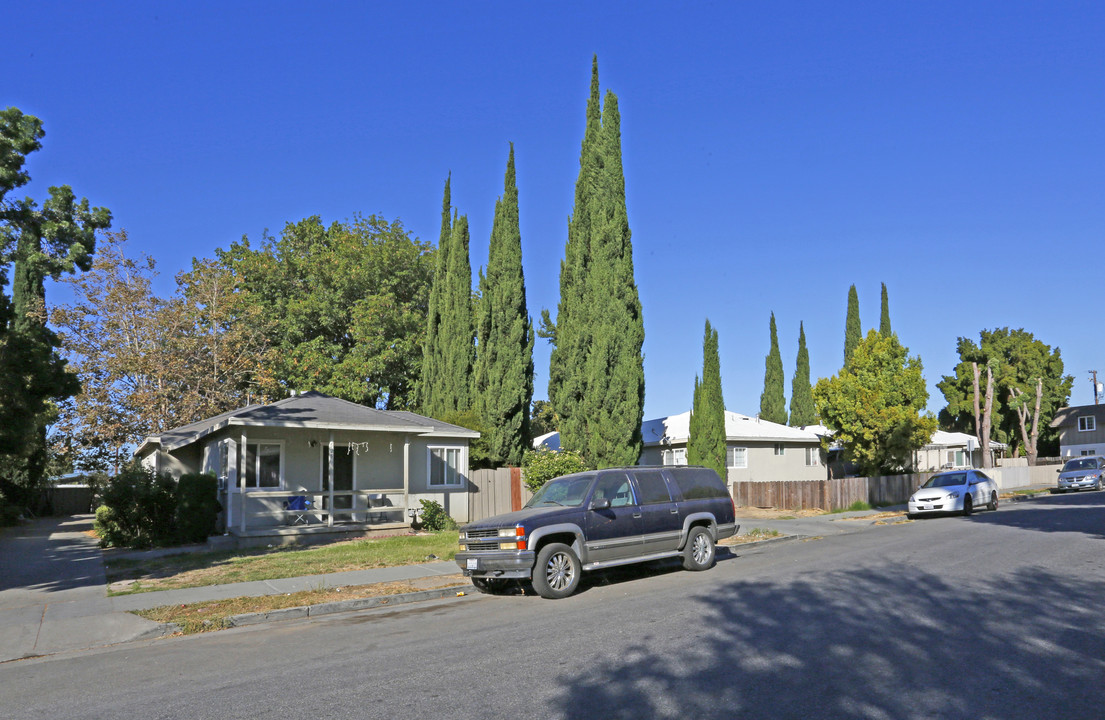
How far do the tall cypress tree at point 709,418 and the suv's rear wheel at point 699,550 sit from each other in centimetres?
1690

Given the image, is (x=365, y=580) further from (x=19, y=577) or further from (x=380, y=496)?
(x=380, y=496)

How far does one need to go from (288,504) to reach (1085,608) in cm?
1754

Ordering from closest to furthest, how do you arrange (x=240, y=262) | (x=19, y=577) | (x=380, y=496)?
(x=19, y=577) → (x=380, y=496) → (x=240, y=262)

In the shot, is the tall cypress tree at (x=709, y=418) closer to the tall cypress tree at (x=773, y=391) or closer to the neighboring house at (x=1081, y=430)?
the tall cypress tree at (x=773, y=391)

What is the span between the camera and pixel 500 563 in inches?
452

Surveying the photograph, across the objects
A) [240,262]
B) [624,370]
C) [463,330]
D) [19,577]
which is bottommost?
[19,577]

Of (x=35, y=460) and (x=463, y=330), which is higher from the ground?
(x=463, y=330)

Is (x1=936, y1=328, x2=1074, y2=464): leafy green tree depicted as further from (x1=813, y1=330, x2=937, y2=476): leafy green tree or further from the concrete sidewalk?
the concrete sidewalk

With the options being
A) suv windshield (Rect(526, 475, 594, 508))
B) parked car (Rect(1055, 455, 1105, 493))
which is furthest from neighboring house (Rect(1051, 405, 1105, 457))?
suv windshield (Rect(526, 475, 594, 508))

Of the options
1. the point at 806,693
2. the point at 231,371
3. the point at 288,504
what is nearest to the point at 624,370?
the point at 288,504

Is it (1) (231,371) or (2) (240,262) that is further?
(2) (240,262)

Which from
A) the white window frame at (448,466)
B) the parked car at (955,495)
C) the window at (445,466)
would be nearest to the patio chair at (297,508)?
the white window frame at (448,466)

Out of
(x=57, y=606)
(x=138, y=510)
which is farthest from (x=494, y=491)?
(x=57, y=606)

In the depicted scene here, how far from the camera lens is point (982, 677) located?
6402mm
